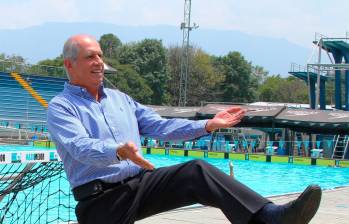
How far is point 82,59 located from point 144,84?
61.8 metres

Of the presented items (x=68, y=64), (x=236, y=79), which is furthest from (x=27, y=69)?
(x=68, y=64)

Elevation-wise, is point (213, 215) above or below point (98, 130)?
below

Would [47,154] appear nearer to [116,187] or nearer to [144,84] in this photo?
[116,187]

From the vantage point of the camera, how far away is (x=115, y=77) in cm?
6312

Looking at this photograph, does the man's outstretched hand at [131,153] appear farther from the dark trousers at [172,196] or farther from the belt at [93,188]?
the belt at [93,188]

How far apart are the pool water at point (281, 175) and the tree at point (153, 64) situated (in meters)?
39.2

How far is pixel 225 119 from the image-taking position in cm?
334

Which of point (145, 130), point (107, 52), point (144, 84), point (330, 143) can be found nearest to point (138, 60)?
point (144, 84)

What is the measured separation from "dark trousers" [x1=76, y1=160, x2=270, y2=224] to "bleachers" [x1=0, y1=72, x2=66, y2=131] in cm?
3689

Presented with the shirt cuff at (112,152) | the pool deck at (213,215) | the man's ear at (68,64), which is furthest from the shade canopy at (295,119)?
the shirt cuff at (112,152)

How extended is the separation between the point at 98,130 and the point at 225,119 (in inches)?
25.6

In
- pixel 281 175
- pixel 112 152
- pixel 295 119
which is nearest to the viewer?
pixel 112 152

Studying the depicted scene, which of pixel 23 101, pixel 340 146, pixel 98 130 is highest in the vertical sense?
pixel 23 101

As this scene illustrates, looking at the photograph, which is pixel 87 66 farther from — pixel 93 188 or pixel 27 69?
pixel 27 69
